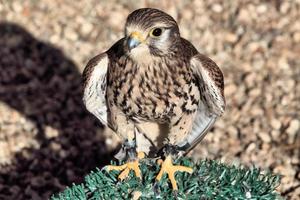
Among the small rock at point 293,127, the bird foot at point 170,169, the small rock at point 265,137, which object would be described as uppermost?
the small rock at point 293,127

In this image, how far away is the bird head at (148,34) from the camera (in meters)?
4.09

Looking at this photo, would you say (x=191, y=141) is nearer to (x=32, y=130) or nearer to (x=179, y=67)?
(x=179, y=67)

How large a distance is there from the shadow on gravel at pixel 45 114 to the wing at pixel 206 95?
1533 mm

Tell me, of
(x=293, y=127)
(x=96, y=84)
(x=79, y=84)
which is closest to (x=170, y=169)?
(x=96, y=84)

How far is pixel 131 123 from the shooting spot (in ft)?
15.5

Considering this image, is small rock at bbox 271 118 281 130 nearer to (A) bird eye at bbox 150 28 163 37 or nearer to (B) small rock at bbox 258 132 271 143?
(B) small rock at bbox 258 132 271 143

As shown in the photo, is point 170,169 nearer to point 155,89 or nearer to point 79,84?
point 155,89

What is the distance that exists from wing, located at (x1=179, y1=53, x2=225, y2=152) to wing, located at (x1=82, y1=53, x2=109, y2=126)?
561 mm

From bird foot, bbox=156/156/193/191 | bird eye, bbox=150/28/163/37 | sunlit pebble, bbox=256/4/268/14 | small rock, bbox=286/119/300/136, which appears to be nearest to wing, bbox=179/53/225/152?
bird eye, bbox=150/28/163/37

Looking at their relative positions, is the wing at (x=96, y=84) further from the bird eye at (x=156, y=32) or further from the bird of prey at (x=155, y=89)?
the bird eye at (x=156, y=32)

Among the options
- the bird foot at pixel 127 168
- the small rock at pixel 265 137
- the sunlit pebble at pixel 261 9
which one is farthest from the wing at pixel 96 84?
the sunlit pebble at pixel 261 9

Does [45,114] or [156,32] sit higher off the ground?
[45,114]

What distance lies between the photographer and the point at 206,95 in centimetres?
466

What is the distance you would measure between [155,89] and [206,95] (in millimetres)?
437
